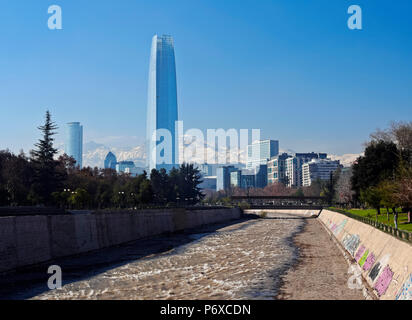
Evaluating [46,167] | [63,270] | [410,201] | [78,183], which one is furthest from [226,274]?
[78,183]

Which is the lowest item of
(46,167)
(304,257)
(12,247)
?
(304,257)

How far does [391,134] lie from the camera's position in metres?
125

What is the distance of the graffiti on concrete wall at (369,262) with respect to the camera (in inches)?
1412

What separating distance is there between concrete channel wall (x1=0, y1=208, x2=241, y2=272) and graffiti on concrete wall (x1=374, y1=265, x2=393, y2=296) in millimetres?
27145

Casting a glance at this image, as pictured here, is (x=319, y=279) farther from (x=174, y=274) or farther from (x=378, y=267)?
(x=174, y=274)

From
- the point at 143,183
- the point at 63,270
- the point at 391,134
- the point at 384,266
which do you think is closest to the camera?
the point at 384,266

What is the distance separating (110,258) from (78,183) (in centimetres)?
9355

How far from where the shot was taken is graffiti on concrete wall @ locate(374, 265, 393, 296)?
27711 millimetres

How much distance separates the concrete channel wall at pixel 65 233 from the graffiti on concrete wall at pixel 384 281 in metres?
27.1

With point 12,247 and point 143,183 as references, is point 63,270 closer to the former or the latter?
A: point 12,247

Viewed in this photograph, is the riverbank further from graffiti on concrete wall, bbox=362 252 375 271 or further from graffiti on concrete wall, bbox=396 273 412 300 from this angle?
graffiti on concrete wall, bbox=396 273 412 300

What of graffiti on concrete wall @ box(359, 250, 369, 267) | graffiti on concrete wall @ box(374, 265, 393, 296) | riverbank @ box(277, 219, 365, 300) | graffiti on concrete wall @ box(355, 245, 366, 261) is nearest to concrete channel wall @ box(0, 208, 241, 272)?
riverbank @ box(277, 219, 365, 300)
